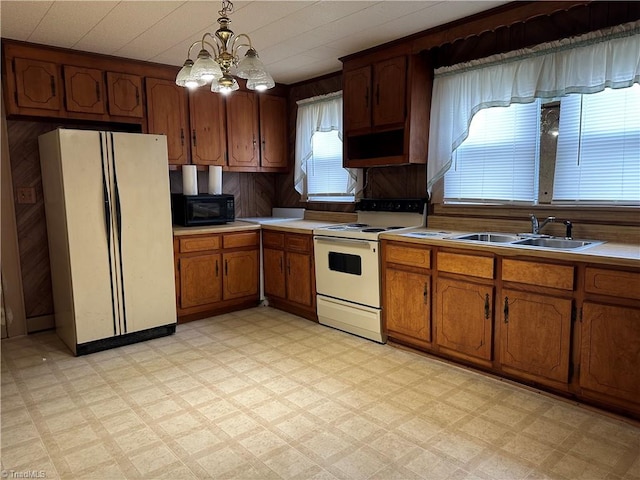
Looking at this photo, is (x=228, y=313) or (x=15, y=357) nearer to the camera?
(x=15, y=357)

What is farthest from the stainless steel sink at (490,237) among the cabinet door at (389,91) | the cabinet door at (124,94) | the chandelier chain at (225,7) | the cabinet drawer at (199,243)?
the cabinet door at (124,94)

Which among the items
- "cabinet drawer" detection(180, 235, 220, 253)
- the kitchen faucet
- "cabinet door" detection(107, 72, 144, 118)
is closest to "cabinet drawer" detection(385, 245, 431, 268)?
the kitchen faucet

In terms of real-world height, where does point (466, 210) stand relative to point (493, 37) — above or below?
below

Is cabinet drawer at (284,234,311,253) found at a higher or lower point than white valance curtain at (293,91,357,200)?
lower

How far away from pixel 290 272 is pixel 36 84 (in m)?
2.62

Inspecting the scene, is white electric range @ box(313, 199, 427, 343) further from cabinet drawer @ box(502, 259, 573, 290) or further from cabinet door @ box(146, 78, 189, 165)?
cabinet door @ box(146, 78, 189, 165)

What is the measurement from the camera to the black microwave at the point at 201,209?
13.5 ft

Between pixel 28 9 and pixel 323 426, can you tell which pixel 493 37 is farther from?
pixel 28 9

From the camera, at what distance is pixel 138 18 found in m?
2.92

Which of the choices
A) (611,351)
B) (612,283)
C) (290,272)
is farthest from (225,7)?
(611,351)

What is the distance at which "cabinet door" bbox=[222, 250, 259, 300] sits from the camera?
425 cm

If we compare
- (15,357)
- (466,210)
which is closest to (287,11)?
(466,210)

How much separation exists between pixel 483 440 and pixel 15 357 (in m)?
3.34

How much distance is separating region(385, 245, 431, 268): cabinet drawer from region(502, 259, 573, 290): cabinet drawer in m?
0.56
